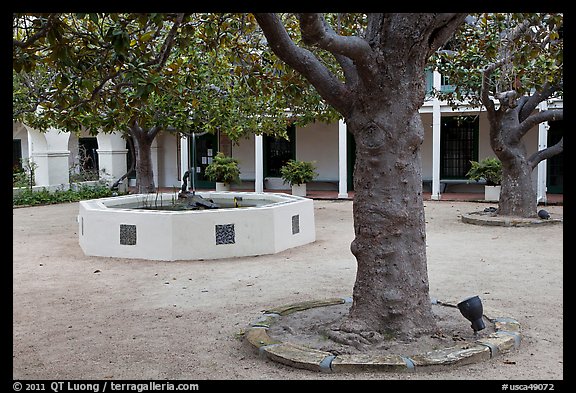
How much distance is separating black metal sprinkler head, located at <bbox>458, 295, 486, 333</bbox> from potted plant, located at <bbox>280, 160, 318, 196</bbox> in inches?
635

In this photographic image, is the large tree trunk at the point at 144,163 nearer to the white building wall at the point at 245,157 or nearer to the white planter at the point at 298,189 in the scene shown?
the white planter at the point at 298,189

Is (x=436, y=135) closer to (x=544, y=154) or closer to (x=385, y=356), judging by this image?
(x=544, y=154)

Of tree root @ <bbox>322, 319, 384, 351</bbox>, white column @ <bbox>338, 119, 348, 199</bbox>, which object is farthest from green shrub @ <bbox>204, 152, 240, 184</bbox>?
tree root @ <bbox>322, 319, 384, 351</bbox>

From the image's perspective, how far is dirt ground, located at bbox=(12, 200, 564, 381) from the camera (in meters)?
5.27

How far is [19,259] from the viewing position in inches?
434

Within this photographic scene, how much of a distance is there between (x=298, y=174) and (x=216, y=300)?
1420 centimetres

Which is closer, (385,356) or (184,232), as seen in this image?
(385,356)

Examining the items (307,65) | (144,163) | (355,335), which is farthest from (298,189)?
(355,335)

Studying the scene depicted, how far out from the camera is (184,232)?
1052 cm

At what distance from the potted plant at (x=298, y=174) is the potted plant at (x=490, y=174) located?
206 inches

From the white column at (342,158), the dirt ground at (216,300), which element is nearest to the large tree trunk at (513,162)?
the dirt ground at (216,300)
